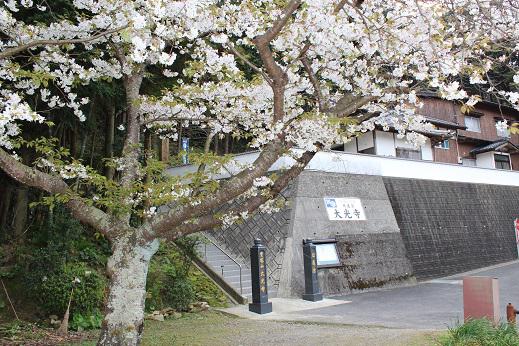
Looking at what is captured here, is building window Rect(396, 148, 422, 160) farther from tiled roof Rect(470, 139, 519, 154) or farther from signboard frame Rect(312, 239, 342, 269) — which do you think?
signboard frame Rect(312, 239, 342, 269)

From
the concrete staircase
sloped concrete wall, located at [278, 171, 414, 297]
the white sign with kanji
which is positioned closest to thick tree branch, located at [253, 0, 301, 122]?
the concrete staircase

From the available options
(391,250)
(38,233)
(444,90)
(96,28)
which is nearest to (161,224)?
(96,28)

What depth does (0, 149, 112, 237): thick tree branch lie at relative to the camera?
561cm

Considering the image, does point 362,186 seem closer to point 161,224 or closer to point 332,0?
point 332,0

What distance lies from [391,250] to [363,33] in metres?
10.9

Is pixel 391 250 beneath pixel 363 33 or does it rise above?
beneath

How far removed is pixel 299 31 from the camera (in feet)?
24.2

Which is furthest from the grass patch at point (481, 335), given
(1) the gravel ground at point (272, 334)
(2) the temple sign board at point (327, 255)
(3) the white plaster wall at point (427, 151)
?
(3) the white plaster wall at point (427, 151)

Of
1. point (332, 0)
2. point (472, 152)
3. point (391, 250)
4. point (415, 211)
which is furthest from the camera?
point (472, 152)

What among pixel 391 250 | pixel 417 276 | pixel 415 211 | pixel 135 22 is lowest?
pixel 417 276

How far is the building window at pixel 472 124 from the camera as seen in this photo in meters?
31.5

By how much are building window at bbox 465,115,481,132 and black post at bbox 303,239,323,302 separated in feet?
78.3

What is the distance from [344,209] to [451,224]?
6911mm

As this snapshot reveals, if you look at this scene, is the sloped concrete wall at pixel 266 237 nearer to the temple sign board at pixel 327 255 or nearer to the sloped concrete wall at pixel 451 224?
the temple sign board at pixel 327 255
